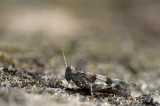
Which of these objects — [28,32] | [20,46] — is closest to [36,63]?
[20,46]

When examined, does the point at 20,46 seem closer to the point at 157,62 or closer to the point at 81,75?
the point at 81,75

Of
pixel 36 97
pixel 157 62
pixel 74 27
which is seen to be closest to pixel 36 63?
pixel 36 97

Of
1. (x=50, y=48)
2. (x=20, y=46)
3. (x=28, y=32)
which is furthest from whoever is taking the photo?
(x=28, y=32)

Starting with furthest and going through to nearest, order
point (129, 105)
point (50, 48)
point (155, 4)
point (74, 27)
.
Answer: point (155, 4) < point (74, 27) < point (50, 48) < point (129, 105)

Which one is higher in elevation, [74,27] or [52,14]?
[52,14]

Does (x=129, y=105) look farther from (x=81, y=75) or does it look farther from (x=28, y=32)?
(x=28, y=32)

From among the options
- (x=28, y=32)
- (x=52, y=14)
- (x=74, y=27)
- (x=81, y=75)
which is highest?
(x=52, y=14)

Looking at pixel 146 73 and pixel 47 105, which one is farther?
pixel 146 73
